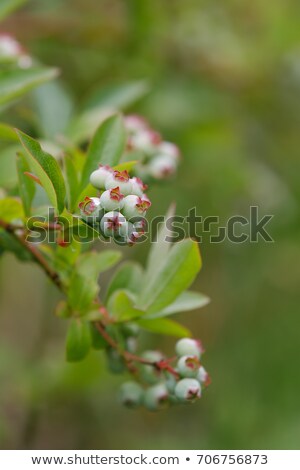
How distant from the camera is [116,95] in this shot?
1.39 meters

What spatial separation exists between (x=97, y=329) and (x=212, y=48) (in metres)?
1.22

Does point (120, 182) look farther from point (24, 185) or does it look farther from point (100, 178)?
point (24, 185)

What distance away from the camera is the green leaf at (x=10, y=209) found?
2.76 ft

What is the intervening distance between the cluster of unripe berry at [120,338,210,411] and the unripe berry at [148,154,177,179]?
28cm

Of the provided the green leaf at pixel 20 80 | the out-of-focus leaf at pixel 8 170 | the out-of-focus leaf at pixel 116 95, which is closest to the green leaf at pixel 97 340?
the out-of-focus leaf at pixel 8 170

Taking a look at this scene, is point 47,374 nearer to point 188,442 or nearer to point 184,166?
point 188,442

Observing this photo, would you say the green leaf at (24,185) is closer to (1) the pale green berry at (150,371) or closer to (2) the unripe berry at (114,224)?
(2) the unripe berry at (114,224)

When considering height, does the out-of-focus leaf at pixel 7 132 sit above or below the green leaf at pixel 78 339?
above

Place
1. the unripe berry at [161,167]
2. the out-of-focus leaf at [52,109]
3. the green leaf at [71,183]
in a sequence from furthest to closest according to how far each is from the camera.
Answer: the out-of-focus leaf at [52,109]
the unripe berry at [161,167]
the green leaf at [71,183]

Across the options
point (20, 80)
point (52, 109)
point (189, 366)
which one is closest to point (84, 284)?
point (189, 366)

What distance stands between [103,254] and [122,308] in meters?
0.08

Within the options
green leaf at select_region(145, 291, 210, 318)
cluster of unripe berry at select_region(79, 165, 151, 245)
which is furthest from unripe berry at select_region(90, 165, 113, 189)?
green leaf at select_region(145, 291, 210, 318)

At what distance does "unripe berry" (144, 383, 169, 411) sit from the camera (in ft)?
3.10

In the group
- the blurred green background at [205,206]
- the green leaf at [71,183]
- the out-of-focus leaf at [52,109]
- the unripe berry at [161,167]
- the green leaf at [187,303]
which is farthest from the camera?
the blurred green background at [205,206]
